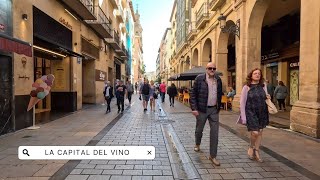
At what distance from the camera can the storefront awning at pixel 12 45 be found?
6.71 meters

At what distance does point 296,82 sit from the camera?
15969 millimetres

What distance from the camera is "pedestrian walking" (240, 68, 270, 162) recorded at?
5.41 m

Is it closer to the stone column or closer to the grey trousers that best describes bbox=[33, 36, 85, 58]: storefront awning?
the grey trousers

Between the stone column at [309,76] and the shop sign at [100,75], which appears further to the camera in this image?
the shop sign at [100,75]

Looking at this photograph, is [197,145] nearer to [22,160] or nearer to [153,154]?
[153,154]

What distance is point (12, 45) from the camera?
707 cm

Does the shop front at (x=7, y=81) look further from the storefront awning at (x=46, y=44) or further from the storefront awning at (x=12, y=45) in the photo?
the storefront awning at (x=46, y=44)

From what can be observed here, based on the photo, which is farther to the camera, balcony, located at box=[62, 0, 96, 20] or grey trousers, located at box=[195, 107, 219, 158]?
balcony, located at box=[62, 0, 96, 20]

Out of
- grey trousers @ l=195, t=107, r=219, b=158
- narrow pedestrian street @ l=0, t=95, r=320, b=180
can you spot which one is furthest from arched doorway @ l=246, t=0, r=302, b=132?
grey trousers @ l=195, t=107, r=219, b=158

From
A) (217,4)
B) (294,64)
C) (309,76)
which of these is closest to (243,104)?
(309,76)

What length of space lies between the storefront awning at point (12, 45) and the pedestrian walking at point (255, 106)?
5.24 metres

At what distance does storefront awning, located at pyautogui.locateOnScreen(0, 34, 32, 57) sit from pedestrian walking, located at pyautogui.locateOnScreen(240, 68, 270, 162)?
5241mm

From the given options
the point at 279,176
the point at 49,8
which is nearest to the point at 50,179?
the point at 279,176

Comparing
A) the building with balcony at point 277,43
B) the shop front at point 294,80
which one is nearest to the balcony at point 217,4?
the building with balcony at point 277,43
